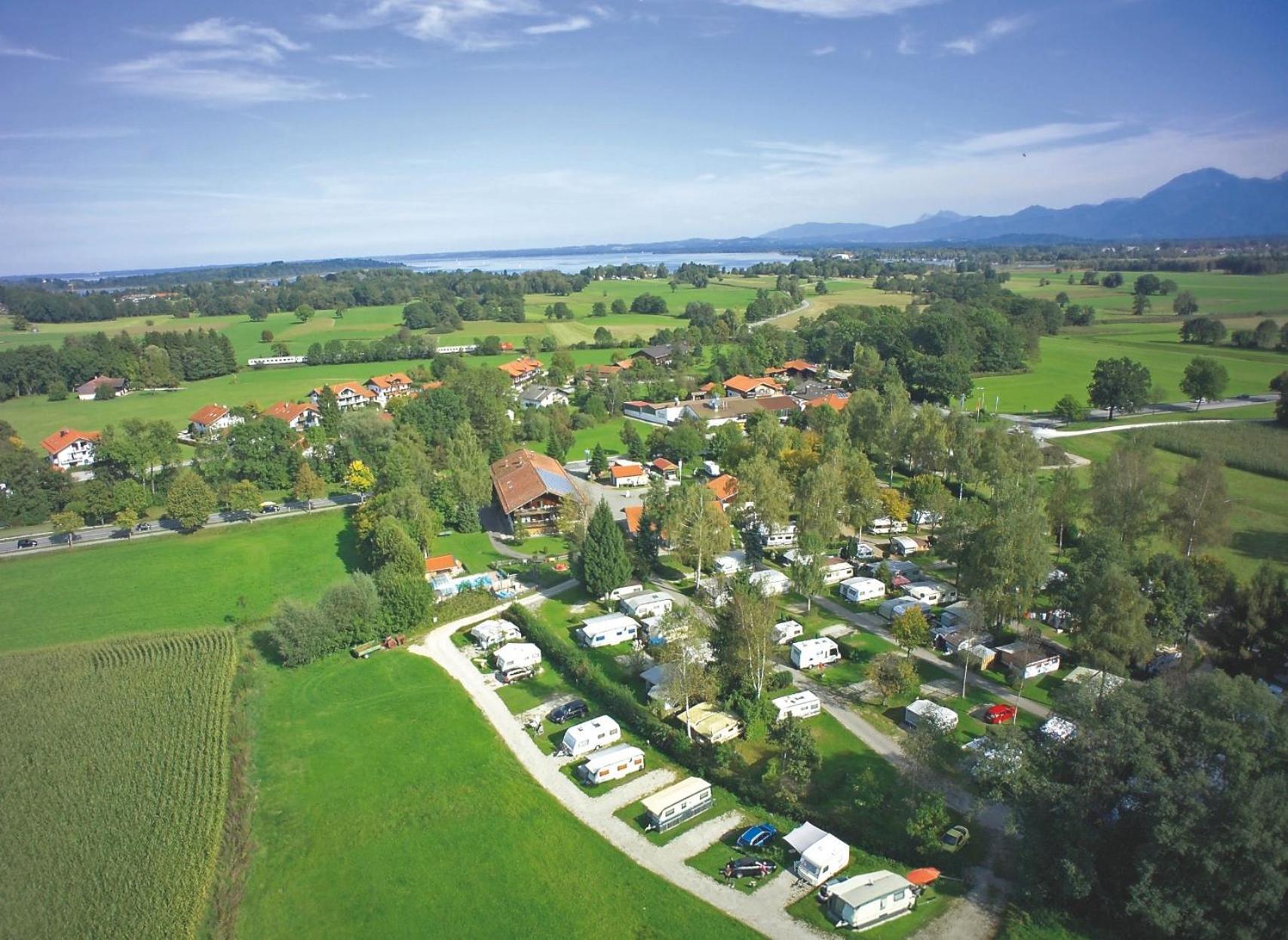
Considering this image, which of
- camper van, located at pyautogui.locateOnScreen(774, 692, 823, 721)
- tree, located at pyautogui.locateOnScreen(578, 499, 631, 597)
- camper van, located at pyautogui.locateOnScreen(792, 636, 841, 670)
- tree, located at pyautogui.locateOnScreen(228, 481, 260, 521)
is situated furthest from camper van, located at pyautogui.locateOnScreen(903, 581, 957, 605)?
tree, located at pyautogui.locateOnScreen(228, 481, 260, 521)

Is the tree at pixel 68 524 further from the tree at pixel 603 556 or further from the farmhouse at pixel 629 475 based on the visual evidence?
the farmhouse at pixel 629 475

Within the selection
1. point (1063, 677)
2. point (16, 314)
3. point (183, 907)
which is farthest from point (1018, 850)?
point (16, 314)

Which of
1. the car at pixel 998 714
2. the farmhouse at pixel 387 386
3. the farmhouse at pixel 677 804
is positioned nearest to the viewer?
the farmhouse at pixel 677 804

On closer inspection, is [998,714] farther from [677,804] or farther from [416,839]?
[416,839]

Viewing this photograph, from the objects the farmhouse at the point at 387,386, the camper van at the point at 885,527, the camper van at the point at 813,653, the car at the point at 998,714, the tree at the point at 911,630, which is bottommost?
the car at the point at 998,714

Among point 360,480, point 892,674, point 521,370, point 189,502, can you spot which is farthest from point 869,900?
point 521,370

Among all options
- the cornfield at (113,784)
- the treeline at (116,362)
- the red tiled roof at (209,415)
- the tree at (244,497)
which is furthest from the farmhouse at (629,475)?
the treeline at (116,362)

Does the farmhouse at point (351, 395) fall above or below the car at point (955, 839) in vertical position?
above
